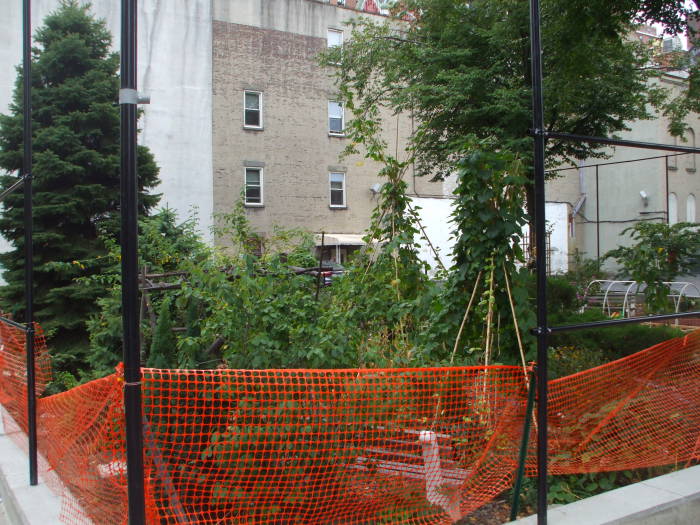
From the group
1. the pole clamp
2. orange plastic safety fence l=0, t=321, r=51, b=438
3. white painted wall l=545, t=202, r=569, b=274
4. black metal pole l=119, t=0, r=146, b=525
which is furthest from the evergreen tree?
white painted wall l=545, t=202, r=569, b=274

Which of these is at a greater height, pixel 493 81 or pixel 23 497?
pixel 493 81

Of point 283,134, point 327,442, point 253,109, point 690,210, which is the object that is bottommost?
point 327,442

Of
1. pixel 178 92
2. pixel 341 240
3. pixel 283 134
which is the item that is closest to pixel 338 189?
pixel 341 240

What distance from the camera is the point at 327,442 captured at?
117 inches

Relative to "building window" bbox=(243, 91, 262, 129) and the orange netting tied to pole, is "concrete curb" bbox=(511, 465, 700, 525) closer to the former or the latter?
the orange netting tied to pole

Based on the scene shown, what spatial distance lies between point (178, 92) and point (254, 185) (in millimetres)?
4288

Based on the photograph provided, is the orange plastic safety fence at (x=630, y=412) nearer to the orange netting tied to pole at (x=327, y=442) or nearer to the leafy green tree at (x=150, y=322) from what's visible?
the orange netting tied to pole at (x=327, y=442)

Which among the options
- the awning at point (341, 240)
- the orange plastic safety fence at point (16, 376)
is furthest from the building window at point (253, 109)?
the orange plastic safety fence at point (16, 376)

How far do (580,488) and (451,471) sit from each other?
3.93ft

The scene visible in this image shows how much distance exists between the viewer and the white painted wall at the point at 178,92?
2086 cm

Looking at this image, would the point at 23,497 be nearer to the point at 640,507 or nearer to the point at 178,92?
the point at 640,507

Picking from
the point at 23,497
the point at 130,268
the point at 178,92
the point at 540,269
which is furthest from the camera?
the point at 178,92

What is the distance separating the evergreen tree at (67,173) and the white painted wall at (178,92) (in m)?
Result: 10.9

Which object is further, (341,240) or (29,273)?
(341,240)
